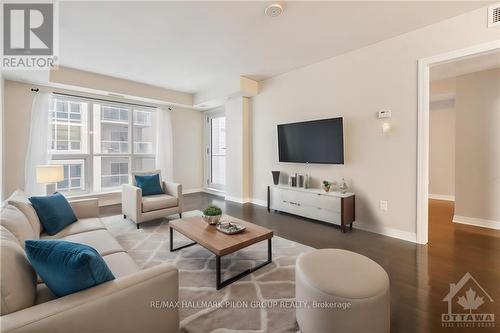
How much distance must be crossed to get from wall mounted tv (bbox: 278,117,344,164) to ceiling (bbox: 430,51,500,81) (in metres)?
1.59

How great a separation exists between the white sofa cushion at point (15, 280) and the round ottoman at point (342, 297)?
140cm

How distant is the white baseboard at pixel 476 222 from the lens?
342 cm

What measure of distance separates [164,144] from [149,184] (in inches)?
86.5

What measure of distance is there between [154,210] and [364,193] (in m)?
3.33

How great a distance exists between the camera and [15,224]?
1.57 meters

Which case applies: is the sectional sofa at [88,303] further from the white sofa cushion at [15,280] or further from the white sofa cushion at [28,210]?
the white sofa cushion at [28,210]

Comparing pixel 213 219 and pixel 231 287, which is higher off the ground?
pixel 213 219

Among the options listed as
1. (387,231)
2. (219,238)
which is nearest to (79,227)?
(219,238)

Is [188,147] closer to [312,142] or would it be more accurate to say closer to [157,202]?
[157,202]

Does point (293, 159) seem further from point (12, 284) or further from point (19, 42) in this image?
point (19, 42)

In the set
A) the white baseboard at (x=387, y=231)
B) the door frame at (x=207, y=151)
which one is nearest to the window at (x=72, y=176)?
the door frame at (x=207, y=151)

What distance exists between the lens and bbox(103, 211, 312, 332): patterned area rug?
62.2 inches

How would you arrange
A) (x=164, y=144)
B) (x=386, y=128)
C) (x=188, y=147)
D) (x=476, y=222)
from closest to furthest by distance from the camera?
(x=386, y=128)
(x=476, y=222)
(x=164, y=144)
(x=188, y=147)

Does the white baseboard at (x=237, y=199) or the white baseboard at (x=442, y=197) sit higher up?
the white baseboard at (x=442, y=197)
